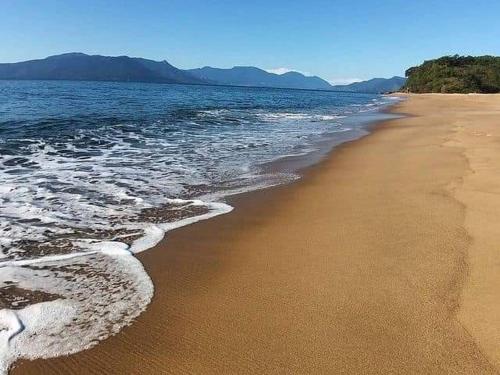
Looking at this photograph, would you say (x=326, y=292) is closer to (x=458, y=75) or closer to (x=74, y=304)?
(x=74, y=304)

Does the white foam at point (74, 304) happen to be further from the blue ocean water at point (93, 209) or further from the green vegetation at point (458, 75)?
the green vegetation at point (458, 75)

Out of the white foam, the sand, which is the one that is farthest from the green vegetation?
the white foam

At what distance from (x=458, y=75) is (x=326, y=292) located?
110m

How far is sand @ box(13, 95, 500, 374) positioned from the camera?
274cm

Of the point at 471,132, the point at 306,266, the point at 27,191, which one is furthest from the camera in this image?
the point at 471,132

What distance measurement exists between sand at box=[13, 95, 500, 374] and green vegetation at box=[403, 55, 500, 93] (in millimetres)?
98594

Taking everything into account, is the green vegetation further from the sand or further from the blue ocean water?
the sand

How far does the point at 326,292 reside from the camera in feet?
11.9

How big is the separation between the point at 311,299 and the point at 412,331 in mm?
835

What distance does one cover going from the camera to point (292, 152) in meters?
12.1

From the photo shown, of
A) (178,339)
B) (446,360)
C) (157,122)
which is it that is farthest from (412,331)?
(157,122)

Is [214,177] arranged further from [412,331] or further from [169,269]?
[412,331]

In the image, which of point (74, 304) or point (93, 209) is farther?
point (93, 209)

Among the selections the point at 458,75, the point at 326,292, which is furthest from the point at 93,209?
the point at 458,75
